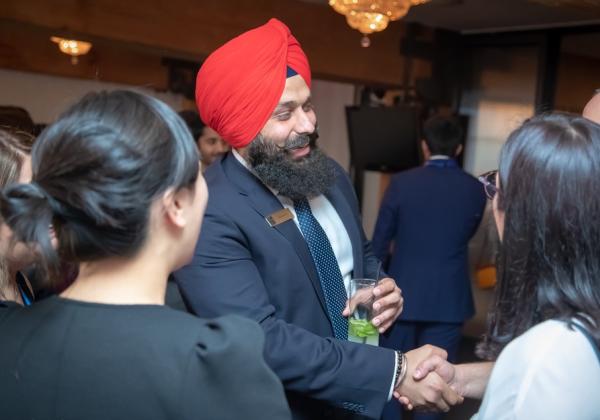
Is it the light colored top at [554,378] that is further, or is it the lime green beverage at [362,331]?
the lime green beverage at [362,331]

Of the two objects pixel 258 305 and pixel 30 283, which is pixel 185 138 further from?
pixel 30 283

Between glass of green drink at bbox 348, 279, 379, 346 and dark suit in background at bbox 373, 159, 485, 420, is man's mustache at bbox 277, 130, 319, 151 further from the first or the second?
dark suit in background at bbox 373, 159, 485, 420

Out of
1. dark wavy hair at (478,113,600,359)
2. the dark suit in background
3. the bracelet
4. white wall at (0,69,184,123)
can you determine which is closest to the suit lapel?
the bracelet

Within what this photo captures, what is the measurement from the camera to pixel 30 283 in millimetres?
1550

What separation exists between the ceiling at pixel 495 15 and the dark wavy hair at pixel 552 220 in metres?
3.31

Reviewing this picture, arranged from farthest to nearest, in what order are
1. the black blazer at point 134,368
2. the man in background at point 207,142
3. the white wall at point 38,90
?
the white wall at point 38,90, the man in background at point 207,142, the black blazer at point 134,368

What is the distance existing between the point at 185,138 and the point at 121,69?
540 cm

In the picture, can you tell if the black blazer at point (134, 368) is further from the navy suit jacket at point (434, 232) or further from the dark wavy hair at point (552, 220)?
the navy suit jacket at point (434, 232)

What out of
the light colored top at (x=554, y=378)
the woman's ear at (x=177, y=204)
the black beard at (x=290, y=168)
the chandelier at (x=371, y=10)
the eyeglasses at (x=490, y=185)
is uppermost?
the chandelier at (x=371, y=10)

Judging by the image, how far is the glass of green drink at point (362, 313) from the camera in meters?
1.72

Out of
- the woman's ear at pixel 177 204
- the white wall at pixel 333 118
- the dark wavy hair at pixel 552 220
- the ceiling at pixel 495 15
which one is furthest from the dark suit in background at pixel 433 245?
the white wall at pixel 333 118

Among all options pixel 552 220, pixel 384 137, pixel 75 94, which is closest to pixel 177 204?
pixel 552 220

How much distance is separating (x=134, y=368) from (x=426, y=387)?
90 cm

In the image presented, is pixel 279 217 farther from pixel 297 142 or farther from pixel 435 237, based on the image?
pixel 435 237
